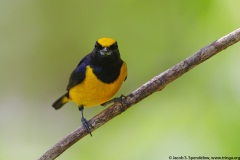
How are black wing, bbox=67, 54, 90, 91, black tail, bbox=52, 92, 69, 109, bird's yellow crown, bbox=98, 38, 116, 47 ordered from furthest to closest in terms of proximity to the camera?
black tail, bbox=52, 92, 69, 109, black wing, bbox=67, 54, 90, 91, bird's yellow crown, bbox=98, 38, 116, 47

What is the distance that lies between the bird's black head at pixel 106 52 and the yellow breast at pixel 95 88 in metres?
0.08

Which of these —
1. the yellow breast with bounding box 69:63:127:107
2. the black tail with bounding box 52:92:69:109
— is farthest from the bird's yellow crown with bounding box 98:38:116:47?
the black tail with bounding box 52:92:69:109

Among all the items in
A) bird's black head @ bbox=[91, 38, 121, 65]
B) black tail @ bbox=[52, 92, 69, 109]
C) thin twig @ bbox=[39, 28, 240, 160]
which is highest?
black tail @ bbox=[52, 92, 69, 109]

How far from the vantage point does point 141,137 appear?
317 cm

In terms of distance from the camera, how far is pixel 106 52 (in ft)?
10.1

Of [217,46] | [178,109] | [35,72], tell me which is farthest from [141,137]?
[35,72]

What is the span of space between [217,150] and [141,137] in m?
0.56

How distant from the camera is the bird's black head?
Answer: 3.05 meters

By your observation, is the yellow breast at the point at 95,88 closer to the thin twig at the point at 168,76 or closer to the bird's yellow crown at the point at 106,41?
the bird's yellow crown at the point at 106,41

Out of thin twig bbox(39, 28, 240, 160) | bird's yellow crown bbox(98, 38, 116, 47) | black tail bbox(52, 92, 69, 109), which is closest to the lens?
thin twig bbox(39, 28, 240, 160)

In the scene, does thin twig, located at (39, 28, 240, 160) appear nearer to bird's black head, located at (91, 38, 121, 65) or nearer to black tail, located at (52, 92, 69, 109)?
bird's black head, located at (91, 38, 121, 65)

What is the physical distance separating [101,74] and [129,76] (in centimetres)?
103

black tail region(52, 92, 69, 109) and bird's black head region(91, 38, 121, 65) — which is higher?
black tail region(52, 92, 69, 109)

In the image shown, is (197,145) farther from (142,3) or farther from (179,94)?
(142,3)
